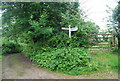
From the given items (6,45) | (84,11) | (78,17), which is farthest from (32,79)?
(6,45)

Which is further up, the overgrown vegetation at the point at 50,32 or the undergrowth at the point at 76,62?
the overgrown vegetation at the point at 50,32

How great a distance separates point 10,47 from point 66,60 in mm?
5516

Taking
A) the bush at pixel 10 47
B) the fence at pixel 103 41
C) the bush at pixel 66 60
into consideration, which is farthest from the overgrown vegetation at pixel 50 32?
the bush at pixel 10 47

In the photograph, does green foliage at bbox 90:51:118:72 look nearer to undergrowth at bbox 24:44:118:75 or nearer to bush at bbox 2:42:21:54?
undergrowth at bbox 24:44:118:75

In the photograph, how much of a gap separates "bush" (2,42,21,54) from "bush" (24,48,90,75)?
397cm

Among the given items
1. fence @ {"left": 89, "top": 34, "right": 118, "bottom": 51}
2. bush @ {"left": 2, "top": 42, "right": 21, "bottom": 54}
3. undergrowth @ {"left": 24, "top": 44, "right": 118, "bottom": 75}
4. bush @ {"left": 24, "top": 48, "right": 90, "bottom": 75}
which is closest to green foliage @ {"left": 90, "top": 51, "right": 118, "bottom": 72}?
undergrowth @ {"left": 24, "top": 44, "right": 118, "bottom": 75}

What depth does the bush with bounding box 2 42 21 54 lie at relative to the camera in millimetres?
6648

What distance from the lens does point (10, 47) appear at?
7.26 metres

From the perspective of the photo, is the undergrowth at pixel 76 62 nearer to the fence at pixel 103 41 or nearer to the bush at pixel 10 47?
the fence at pixel 103 41

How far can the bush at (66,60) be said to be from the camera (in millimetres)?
3344

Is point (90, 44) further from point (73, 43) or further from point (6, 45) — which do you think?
point (6, 45)

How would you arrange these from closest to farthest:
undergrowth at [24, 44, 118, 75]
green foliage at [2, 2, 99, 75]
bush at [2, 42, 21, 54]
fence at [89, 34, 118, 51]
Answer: undergrowth at [24, 44, 118, 75] < green foliage at [2, 2, 99, 75] < fence at [89, 34, 118, 51] < bush at [2, 42, 21, 54]

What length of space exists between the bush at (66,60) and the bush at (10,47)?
3.97 metres

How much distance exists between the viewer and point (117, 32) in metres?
4.20
